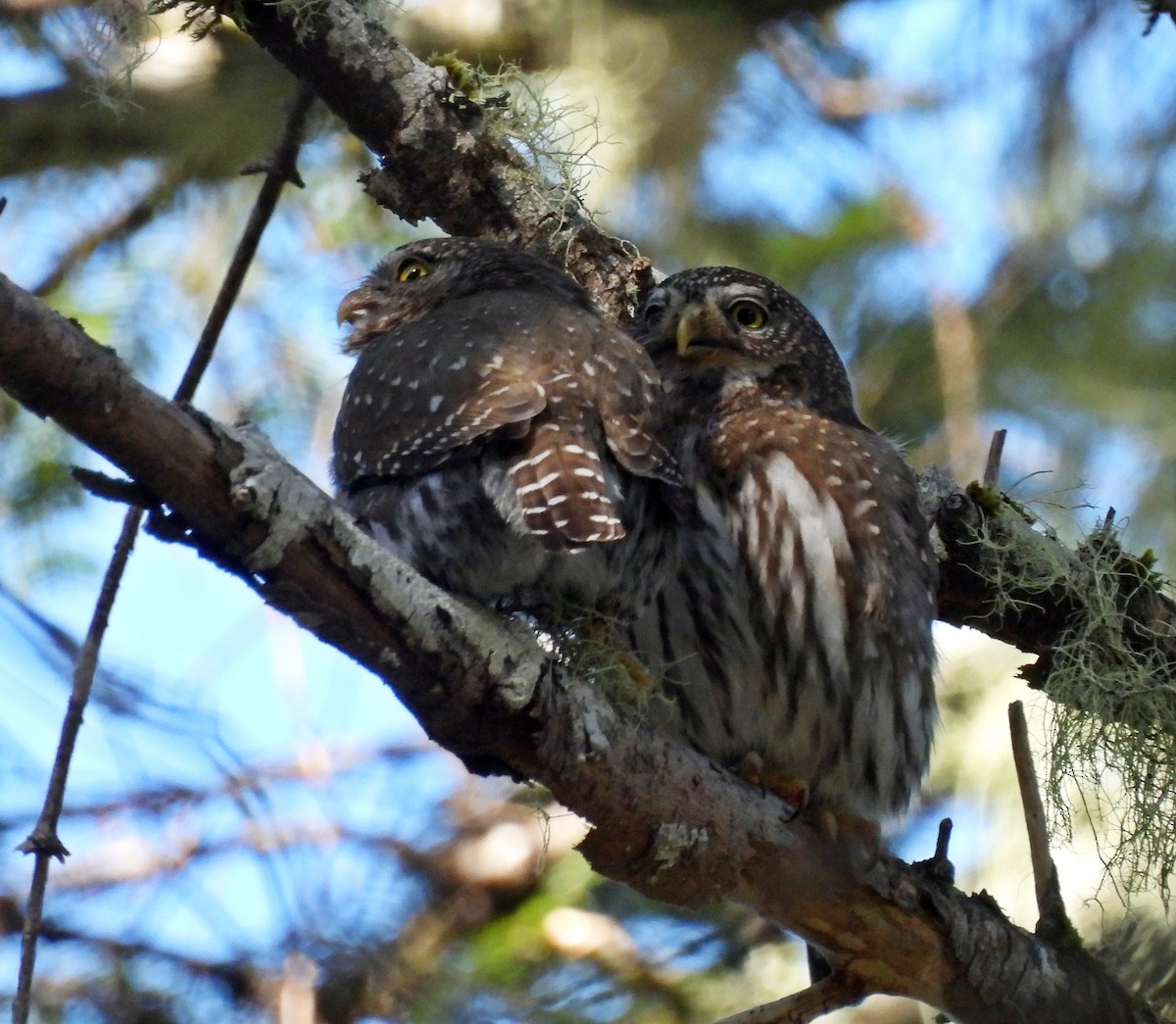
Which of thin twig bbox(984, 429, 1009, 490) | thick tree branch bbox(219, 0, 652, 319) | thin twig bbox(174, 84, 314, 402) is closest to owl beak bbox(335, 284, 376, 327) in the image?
thick tree branch bbox(219, 0, 652, 319)

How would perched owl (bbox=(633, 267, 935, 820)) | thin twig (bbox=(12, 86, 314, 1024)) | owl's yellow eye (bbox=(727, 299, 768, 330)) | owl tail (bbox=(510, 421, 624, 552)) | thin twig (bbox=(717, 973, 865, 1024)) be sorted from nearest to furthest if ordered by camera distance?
thin twig (bbox=(12, 86, 314, 1024)), owl tail (bbox=(510, 421, 624, 552)), thin twig (bbox=(717, 973, 865, 1024)), perched owl (bbox=(633, 267, 935, 820)), owl's yellow eye (bbox=(727, 299, 768, 330))

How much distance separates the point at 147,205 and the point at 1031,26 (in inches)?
108

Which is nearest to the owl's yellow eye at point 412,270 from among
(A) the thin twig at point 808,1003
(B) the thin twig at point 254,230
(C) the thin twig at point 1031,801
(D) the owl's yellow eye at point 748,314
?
(B) the thin twig at point 254,230

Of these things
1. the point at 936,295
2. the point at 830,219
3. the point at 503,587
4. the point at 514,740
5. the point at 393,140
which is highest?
the point at 830,219

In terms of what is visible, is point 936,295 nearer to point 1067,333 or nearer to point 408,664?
point 1067,333

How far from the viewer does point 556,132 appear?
4148mm

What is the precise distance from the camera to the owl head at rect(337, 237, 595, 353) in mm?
3699

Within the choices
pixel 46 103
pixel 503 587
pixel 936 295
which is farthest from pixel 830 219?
pixel 503 587

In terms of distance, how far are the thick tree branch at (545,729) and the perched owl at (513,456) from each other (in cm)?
23

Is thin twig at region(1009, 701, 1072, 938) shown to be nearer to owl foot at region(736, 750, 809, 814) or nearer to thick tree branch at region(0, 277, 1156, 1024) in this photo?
thick tree branch at region(0, 277, 1156, 1024)

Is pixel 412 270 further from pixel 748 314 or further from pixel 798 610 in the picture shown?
pixel 798 610

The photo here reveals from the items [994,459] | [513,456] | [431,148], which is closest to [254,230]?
[431,148]

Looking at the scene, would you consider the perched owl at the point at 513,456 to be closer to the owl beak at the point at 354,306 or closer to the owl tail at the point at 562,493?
the owl tail at the point at 562,493

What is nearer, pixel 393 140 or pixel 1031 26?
pixel 393 140
